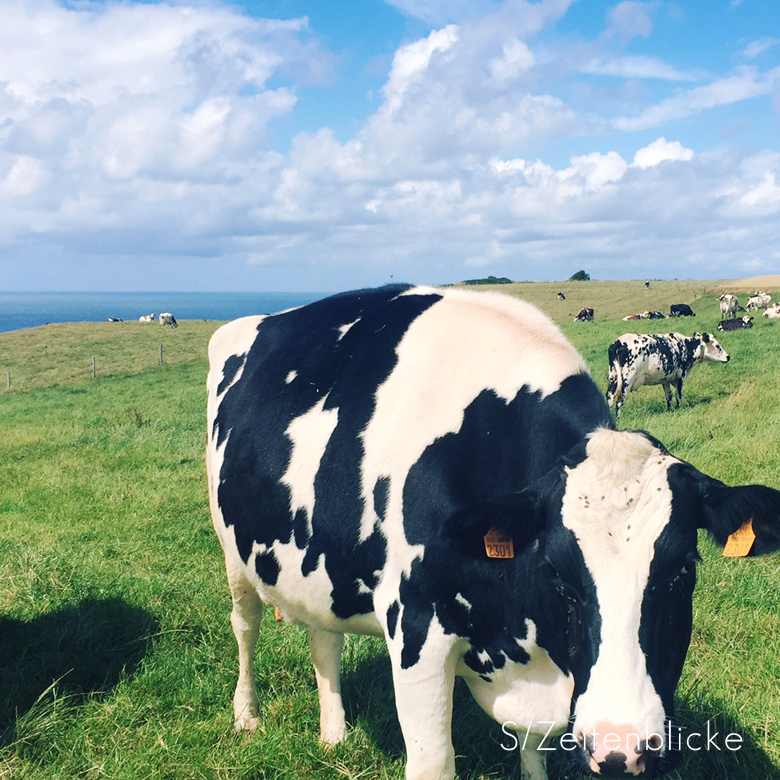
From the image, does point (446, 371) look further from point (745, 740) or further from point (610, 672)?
point (745, 740)

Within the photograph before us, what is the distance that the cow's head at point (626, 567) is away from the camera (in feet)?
7.66

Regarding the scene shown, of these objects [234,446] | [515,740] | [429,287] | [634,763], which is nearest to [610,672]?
[634,763]

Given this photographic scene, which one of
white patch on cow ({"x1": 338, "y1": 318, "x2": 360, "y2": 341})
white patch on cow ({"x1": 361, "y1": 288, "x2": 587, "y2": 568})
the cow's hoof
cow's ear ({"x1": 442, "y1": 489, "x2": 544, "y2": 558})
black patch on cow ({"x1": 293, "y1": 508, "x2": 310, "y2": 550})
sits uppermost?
white patch on cow ({"x1": 338, "y1": 318, "x2": 360, "y2": 341})

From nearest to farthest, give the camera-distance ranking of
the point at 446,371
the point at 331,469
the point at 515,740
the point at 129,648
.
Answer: the point at 446,371 → the point at 331,469 → the point at 515,740 → the point at 129,648

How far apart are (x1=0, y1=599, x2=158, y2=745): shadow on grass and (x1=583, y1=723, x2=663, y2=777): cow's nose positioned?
3.41 metres

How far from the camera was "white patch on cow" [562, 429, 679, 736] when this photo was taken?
7.67 feet

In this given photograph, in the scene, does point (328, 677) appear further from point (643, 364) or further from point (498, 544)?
point (643, 364)

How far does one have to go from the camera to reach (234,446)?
14.3 ft

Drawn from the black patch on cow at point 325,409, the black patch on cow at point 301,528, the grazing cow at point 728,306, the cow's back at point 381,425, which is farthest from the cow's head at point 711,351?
the grazing cow at point 728,306

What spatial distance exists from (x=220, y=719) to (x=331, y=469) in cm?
193

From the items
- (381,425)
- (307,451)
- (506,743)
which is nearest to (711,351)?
(506,743)

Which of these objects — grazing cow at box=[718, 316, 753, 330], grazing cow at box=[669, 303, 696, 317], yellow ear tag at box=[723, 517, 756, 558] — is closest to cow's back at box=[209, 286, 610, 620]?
yellow ear tag at box=[723, 517, 756, 558]

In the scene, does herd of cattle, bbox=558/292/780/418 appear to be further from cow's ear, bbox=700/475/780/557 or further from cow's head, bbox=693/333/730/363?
cow's ear, bbox=700/475/780/557

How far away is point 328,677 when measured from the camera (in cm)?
429
